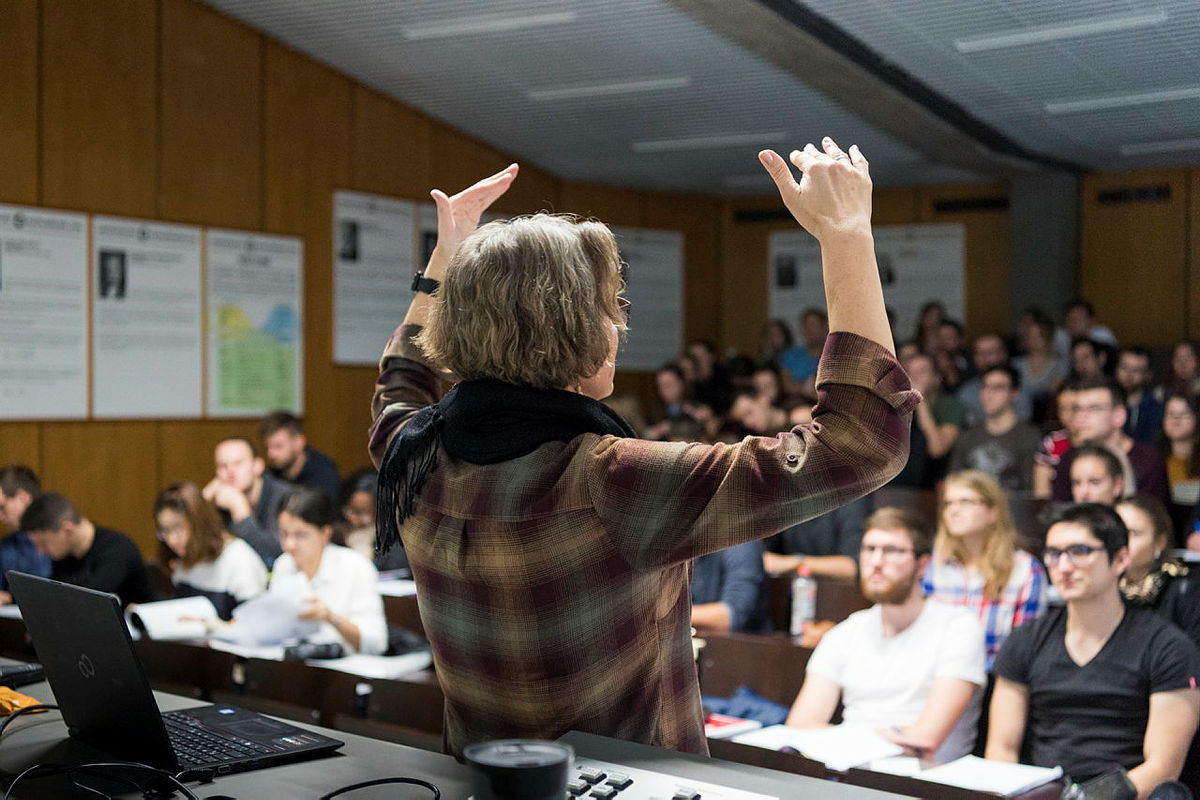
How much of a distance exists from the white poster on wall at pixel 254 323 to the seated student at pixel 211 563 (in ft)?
7.56

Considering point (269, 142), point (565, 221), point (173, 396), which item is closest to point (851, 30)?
point (269, 142)

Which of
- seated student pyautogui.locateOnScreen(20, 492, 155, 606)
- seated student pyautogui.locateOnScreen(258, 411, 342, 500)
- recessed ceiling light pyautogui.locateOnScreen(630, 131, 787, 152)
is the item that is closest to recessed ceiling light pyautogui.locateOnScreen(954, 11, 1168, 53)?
recessed ceiling light pyautogui.locateOnScreen(630, 131, 787, 152)

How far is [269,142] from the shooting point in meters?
7.20

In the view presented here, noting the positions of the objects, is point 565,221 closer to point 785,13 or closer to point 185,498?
point 185,498

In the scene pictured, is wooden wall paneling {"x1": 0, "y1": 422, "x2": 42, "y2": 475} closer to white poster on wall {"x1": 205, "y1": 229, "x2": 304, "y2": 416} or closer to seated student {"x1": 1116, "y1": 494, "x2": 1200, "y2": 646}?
white poster on wall {"x1": 205, "y1": 229, "x2": 304, "y2": 416}

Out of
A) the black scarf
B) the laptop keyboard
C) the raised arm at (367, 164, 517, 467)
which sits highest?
the raised arm at (367, 164, 517, 467)

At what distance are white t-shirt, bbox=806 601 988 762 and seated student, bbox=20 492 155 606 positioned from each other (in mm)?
2688

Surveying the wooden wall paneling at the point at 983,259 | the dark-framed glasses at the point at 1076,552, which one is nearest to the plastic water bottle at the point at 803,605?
the dark-framed glasses at the point at 1076,552

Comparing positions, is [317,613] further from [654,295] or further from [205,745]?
[654,295]

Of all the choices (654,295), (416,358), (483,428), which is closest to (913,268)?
(654,295)

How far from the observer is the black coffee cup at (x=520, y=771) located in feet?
3.11

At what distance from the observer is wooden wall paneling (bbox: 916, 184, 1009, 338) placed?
9289mm

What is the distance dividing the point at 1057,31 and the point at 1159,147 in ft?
2.42

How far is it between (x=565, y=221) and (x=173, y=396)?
591cm
